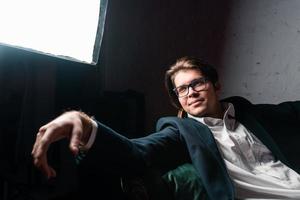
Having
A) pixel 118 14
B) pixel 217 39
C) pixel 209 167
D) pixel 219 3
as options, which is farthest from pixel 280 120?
pixel 118 14

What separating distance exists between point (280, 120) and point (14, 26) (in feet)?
3.59

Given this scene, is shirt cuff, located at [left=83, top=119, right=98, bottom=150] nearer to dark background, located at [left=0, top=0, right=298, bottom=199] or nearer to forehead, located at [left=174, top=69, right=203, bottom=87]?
dark background, located at [left=0, top=0, right=298, bottom=199]

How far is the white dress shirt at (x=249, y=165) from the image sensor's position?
3.78 feet

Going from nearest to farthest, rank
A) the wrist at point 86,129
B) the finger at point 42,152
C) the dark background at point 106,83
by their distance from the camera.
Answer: the finger at point 42,152 → the wrist at point 86,129 → the dark background at point 106,83

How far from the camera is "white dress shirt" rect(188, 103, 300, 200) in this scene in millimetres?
1152

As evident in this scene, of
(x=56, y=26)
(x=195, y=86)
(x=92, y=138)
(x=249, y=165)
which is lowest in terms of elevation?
(x=249, y=165)

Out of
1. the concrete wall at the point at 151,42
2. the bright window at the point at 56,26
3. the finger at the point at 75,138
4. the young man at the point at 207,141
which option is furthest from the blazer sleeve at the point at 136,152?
the concrete wall at the point at 151,42

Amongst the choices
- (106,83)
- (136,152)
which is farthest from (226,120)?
(106,83)

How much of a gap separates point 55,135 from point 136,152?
31cm

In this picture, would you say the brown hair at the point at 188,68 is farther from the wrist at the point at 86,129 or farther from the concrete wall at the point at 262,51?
the wrist at the point at 86,129

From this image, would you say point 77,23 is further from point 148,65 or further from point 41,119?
point 148,65

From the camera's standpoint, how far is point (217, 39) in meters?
2.00

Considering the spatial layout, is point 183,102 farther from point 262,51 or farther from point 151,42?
point 151,42

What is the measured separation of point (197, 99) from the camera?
1.36m
